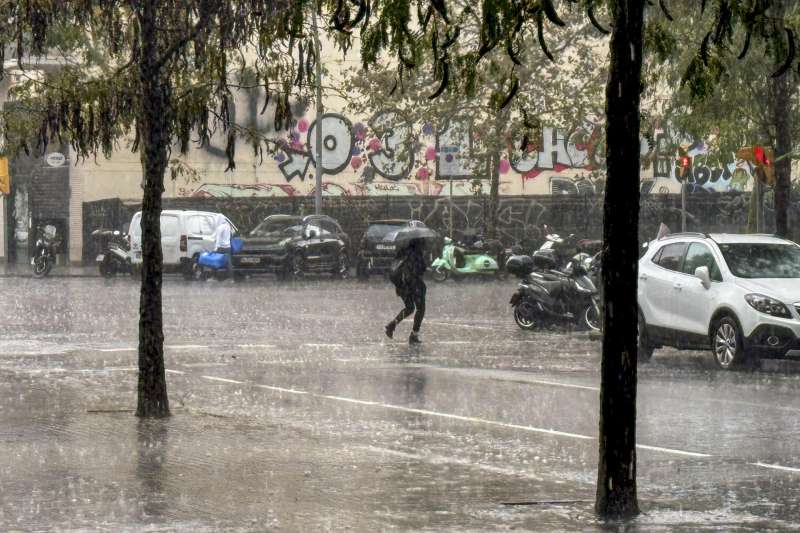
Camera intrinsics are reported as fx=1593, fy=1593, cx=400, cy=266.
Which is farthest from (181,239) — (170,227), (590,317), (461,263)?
(590,317)

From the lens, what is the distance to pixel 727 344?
18.0m

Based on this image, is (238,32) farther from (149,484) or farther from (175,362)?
(175,362)

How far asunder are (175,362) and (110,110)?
615 cm

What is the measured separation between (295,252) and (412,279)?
20.6 metres

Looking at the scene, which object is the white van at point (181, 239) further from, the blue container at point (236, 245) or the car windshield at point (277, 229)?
the car windshield at point (277, 229)

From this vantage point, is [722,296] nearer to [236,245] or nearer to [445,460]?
[445,460]

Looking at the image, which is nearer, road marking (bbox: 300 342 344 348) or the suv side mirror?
the suv side mirror

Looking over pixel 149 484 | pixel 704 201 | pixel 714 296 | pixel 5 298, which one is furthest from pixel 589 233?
pixel 149 484

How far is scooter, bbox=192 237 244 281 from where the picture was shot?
41.1 meters

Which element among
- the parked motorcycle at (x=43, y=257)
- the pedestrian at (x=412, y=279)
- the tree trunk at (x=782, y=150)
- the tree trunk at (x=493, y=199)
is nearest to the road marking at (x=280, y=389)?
the pedestrian at (x=412, y=279)

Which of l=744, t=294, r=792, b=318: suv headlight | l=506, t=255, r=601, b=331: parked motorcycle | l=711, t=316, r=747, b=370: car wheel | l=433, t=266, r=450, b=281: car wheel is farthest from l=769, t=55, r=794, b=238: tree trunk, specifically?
l=433, t=266, r=450, b=281: car wheel

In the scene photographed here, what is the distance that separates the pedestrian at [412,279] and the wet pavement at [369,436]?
50 cm

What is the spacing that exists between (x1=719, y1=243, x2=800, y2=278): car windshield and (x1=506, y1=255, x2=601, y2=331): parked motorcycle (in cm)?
521

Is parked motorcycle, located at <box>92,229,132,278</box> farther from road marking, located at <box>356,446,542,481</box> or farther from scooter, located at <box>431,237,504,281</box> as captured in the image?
road marking, located at <box>356,446,542,481</box>
